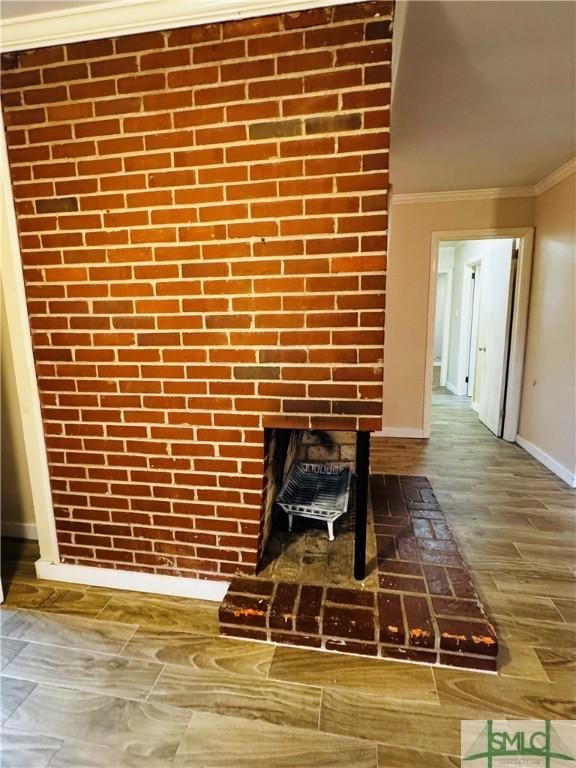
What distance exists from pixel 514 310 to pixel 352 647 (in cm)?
357

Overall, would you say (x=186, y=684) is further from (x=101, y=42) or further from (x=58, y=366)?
(x=101, y=42)

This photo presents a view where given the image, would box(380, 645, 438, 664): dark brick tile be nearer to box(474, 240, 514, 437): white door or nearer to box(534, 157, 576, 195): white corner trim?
box(474, 240, 514, 437): white door

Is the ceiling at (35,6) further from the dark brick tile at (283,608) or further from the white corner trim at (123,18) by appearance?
the dark brick tile at (283,608)

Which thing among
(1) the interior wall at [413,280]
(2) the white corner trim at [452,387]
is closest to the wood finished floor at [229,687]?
(1) the interior wall at [413,280]

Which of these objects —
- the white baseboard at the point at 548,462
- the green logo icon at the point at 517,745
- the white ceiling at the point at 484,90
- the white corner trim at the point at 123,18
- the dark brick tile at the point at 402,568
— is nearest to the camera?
the green logo icon at the point at 517,745

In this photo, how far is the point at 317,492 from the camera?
6.70 feet

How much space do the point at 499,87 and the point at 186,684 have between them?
309cm

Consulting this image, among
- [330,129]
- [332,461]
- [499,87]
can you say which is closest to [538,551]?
[332,461]

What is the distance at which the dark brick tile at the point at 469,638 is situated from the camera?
1.27 metres

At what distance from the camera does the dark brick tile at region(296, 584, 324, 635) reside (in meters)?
1.37

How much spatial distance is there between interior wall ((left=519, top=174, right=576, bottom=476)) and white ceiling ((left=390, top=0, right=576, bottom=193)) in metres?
0.41

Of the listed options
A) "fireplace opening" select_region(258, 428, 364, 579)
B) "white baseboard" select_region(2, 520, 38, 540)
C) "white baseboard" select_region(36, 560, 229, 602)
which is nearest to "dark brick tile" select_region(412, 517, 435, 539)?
"fireplace opening" select_region(258, 428, 364, 579)

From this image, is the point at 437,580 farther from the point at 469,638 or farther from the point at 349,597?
the point at 349,597

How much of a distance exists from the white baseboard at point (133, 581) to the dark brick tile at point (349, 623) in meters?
0.49
